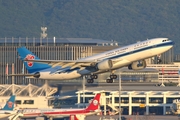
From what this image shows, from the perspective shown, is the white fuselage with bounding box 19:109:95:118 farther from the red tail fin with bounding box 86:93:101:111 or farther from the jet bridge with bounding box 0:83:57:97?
the jet bridge with bounding box 0:83:57:97

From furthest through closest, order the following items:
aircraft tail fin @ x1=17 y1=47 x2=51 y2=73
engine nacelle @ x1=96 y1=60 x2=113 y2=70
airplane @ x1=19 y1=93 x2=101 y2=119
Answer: airplane @ x1=19 y1=93 x2=101 y2=119 → aircraft tail fin @ x1=17 y1=47 x2=51 y2=73 → engine nacelle @ x1=96 y1=60 x2=113 y2=70

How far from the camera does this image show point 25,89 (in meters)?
185

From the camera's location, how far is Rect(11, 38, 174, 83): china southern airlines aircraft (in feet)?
389

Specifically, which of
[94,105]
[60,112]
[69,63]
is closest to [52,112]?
[60,112]

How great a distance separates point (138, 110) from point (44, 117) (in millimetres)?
37576

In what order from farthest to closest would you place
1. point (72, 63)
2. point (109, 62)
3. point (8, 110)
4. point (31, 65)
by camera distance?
point (8, 110), point (31, 65), point (72, 63), point (109, 62)

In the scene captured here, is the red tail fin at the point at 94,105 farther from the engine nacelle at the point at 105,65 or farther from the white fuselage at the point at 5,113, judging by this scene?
the engine nacelle at the point at 105,65

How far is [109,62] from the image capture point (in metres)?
119

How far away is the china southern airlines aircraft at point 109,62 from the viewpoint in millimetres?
118438

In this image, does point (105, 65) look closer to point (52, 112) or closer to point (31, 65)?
point (31, 65)

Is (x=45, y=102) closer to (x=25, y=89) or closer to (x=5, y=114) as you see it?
(x=25, y=89)

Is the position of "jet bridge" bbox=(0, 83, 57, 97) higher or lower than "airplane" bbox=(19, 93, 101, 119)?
higher

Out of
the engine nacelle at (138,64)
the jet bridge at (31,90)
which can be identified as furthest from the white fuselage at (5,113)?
the engine nacelle at (138,64)

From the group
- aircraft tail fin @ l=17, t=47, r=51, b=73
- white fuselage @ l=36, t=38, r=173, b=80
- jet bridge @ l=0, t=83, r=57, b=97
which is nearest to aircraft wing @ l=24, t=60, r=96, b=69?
white fuselage @ l=36, t=38, r=173, b=80
